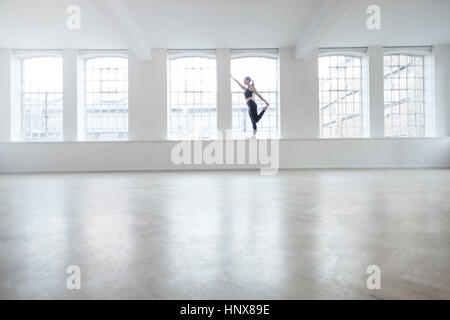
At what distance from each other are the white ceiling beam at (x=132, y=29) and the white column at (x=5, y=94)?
4.52 meters

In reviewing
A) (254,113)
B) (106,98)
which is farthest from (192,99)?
(106,98)

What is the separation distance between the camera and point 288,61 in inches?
392

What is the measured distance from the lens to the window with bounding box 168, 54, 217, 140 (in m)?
10.2

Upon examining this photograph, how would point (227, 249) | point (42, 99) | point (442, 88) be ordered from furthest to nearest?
point (42, 99), point (442, 88), point (227, 249)

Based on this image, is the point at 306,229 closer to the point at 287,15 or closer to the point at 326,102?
the point at 287,15

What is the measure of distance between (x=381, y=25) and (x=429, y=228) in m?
7.80

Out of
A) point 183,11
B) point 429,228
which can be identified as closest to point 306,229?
point 429,228

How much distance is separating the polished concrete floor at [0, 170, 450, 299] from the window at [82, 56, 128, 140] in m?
6.93

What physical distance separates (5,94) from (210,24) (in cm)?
728

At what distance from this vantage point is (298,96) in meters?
9.91

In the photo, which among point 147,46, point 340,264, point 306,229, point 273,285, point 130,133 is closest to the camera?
point 273,285

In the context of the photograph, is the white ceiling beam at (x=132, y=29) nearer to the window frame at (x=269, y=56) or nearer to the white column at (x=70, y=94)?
the white column at (x=70, y=94)

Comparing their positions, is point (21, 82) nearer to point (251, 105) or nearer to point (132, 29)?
point (132, 29)

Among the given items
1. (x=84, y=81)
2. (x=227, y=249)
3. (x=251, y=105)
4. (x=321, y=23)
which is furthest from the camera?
(x=84, y=81)
